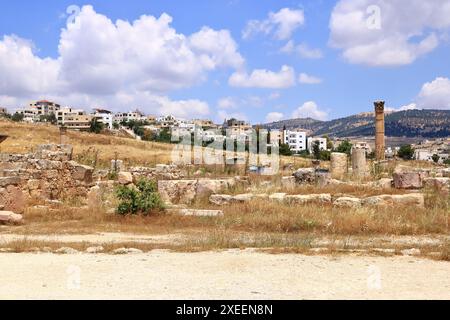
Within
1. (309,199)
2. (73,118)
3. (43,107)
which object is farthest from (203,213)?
(43,107)

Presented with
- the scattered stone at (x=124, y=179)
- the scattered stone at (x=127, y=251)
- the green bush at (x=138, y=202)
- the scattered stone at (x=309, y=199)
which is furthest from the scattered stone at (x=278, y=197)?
the scattered stone at (x=127, y=251)

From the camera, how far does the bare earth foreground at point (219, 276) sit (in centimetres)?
570

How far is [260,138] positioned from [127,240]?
33411mm

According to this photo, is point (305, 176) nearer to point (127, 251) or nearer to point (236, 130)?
point (127, 251)

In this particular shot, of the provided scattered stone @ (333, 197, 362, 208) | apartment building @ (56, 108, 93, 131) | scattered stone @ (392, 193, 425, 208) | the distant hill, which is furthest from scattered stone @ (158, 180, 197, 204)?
the distant hill

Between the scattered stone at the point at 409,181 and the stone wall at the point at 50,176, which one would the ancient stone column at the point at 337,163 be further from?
the stone wall at the point at 50,176

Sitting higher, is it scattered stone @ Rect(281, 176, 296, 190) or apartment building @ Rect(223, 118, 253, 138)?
apartment building @ Rect(223, 118, 253, 138)

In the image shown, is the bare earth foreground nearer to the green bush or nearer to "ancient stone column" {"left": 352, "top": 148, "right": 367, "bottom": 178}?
the green bush

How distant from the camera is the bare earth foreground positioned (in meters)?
5.70

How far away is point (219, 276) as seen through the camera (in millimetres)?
6727

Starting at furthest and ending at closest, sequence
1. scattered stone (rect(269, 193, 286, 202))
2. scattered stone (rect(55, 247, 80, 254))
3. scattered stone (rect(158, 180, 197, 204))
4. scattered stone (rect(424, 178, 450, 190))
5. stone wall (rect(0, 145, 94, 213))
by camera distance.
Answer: stone wall (rect(0, 145, 94, 213)), scattered stone (rect(158, 180, 197, 204)), scattered stone (rect(424, 178, 450, 190)), scattered stone (rect(269, 193, 286, 202)), scattered stone (rect(55, 247, 80, 254))

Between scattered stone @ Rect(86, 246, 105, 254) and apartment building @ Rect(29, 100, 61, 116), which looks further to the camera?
apartment building @ Rect(29, 100, 61, 116)

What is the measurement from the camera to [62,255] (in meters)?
8.68
